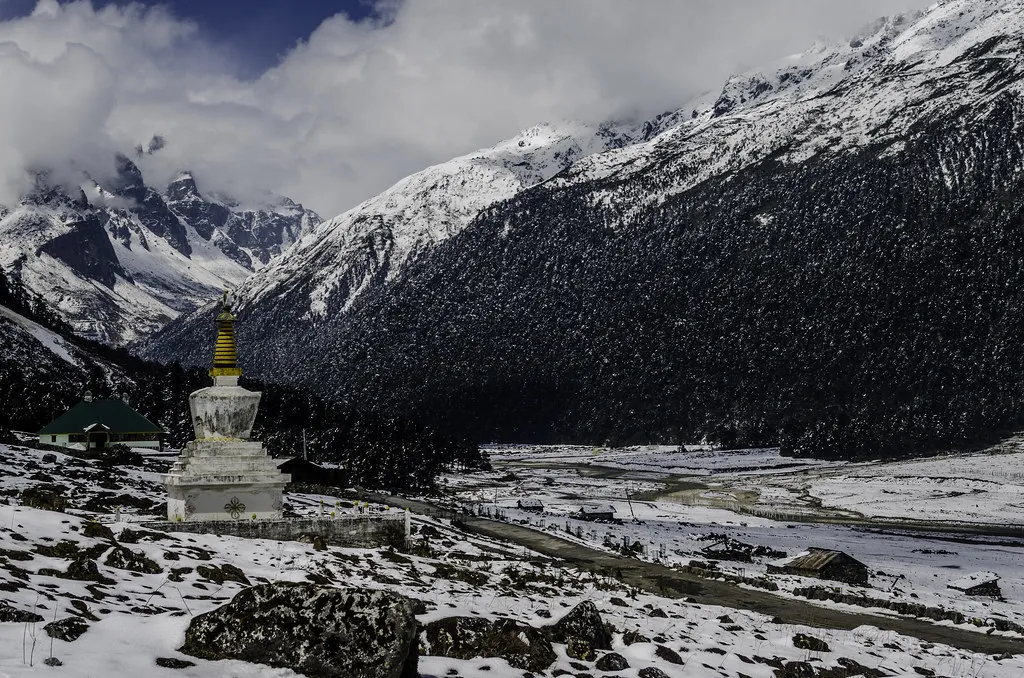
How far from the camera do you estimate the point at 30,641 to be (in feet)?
43.2

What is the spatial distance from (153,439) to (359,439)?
125 feet

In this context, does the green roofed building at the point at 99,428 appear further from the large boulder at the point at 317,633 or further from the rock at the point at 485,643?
the large boulder at the point at 317,633

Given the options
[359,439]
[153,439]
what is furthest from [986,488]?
[153,439]

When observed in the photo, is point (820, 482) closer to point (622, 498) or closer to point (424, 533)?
point (622, 498)

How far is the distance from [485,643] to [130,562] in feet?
30.5

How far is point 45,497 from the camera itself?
35.8 metres

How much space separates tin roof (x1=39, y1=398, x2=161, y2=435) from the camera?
254ft

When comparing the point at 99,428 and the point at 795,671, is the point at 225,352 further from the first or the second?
the point at 99,428

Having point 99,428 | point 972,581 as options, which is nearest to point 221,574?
point 972,581

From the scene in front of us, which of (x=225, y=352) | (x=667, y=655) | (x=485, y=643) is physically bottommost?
(x=667, y=655)

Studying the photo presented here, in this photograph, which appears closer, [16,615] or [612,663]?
[16,615]

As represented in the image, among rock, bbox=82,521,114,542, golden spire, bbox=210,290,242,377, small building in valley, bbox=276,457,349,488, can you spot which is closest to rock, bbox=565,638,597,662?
rock, bbox=82,521,114,542

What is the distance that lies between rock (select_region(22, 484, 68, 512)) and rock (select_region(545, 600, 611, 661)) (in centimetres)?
1844

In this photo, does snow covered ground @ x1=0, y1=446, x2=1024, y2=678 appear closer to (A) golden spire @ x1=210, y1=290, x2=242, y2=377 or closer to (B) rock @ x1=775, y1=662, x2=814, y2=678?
(B) rock @ x1=775, y1=662, x2=814, y2=678
